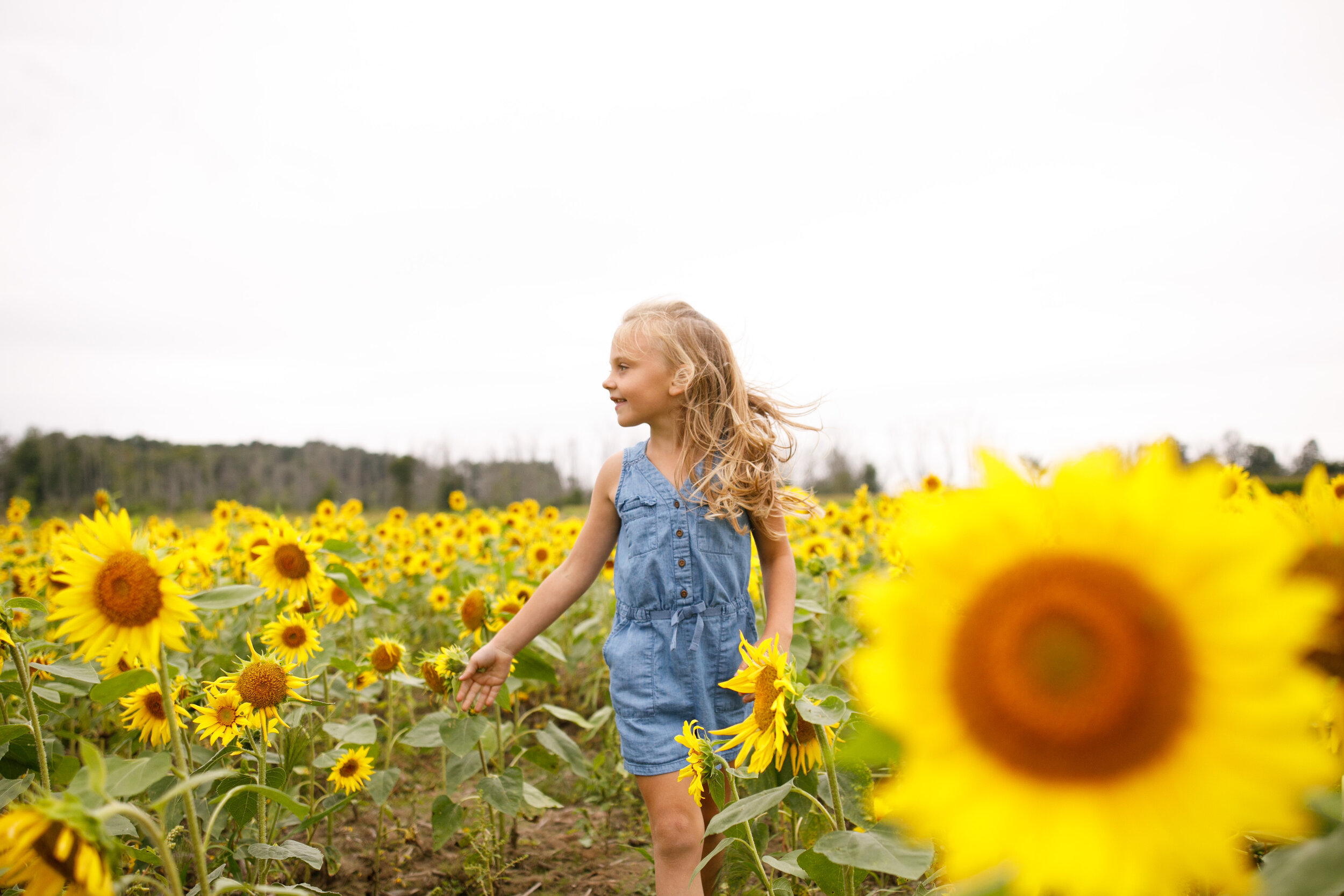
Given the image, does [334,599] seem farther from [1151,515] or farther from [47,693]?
[1151,515]

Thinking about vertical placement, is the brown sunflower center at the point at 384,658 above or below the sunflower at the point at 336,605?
below

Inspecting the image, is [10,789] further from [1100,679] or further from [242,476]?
[242,476]

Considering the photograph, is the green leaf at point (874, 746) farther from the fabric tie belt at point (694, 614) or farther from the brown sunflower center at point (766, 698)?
the fabric tie belt at point (694, 614)

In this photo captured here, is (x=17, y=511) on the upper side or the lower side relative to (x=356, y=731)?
upper

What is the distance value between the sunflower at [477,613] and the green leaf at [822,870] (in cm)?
179

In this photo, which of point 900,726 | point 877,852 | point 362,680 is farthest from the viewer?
point 362,680

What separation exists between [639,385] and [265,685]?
1503 millimetres

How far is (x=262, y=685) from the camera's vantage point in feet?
7.12

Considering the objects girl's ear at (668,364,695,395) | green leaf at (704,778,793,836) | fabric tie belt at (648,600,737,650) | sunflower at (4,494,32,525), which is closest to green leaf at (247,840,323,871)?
fabric tie belt at (648,600,737,650)

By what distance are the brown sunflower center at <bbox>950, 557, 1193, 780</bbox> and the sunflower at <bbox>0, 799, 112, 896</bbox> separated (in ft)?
3.37

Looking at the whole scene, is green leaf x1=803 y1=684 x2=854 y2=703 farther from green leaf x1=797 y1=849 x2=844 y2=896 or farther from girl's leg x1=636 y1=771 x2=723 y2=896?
girl's leg x1=636 y1=771 x2=723 y2=896

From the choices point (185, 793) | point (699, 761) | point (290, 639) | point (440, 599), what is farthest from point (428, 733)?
point (440, 599)

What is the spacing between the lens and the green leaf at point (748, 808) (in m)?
1.23

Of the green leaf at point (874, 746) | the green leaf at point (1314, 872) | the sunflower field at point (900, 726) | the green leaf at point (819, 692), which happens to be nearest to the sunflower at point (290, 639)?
the sunflower field at point (900, 726)
